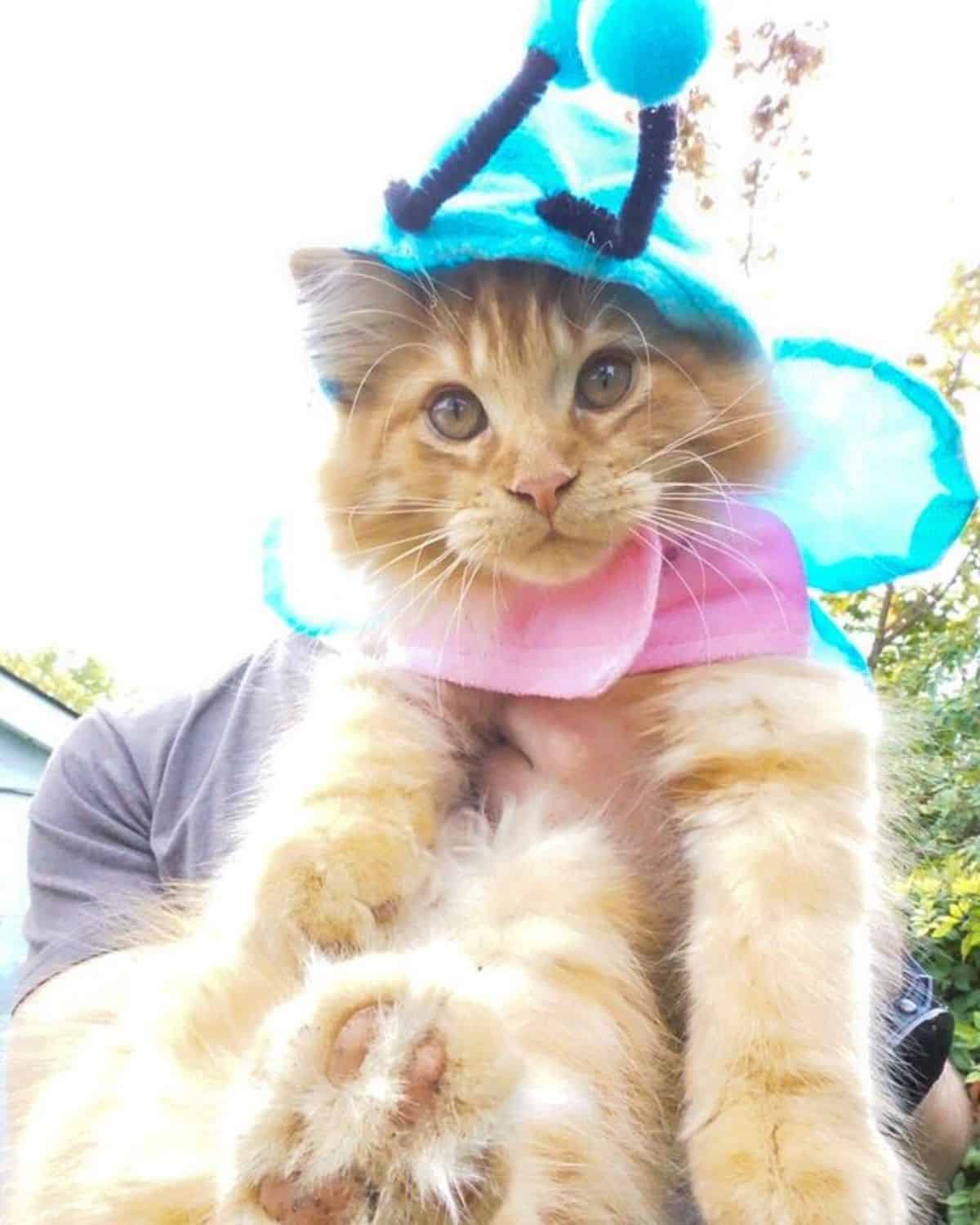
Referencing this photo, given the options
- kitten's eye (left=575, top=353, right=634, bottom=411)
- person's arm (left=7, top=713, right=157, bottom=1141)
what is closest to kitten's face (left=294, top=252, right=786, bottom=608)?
kitten's eye (left=575, top=353, right=634, bottom=411)

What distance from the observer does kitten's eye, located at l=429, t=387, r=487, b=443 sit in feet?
4.88

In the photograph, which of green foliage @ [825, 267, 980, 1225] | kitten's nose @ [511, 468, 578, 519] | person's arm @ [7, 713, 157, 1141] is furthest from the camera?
green foliage @ [825, 267, 980, 1225]

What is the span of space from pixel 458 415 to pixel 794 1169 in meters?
1.02

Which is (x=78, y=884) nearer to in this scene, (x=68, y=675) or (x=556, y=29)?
(x=556, y=29)

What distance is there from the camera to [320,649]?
1.92 meters

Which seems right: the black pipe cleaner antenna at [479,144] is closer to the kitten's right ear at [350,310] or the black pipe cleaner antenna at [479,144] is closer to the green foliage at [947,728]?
the kitten's right ear at [350,310]

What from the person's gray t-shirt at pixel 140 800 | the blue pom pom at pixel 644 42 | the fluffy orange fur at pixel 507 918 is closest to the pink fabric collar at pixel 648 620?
the fluffy orange fur at pixel 507 918

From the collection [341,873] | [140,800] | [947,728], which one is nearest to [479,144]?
[341,873]

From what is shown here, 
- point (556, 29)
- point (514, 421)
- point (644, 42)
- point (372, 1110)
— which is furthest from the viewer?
point (514, 421)

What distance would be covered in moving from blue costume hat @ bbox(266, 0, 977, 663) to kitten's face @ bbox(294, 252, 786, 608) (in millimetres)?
80

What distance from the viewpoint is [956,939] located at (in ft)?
8.63

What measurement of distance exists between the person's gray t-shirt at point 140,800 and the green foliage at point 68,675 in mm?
5099

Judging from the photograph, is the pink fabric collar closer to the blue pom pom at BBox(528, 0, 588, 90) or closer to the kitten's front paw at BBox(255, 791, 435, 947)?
the kitten's front paw at BBox(255, 791, 435, 947)

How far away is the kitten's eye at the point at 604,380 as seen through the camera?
1.44 meters
